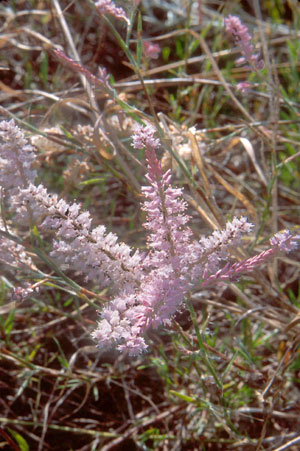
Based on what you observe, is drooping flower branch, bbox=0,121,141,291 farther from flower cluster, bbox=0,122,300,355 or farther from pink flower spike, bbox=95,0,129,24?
pink flower spike, bbox=95,0,129,24

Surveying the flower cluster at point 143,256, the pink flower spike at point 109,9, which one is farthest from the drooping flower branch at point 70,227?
the pink flower spike at point 109,9

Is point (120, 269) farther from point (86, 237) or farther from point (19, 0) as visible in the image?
point (19, 0)

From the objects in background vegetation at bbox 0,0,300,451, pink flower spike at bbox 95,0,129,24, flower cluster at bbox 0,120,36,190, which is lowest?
background vegetation at bbox 0,0,300,451

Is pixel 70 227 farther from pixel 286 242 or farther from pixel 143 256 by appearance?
pixel 286 242

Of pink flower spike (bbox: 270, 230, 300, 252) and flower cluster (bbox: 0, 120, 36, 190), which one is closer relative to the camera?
pink flower spike (bbox: 270, 230, 300, 252)

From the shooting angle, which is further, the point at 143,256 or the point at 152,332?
the point at 152,332

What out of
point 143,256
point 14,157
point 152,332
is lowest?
point 152,332

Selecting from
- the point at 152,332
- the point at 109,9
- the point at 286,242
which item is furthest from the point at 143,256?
the point at 152,332

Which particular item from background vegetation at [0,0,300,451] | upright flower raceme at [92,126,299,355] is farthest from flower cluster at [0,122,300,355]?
background vegetation at [0,0,300,451]

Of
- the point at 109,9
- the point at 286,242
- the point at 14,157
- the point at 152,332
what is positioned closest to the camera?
the point at 286,242

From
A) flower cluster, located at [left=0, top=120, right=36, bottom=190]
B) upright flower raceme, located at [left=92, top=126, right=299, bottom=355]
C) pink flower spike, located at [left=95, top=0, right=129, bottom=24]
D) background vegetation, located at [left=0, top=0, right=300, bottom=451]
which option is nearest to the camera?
upright flower raceme, located at [left=92, top=126, right=299, bottom=355]
